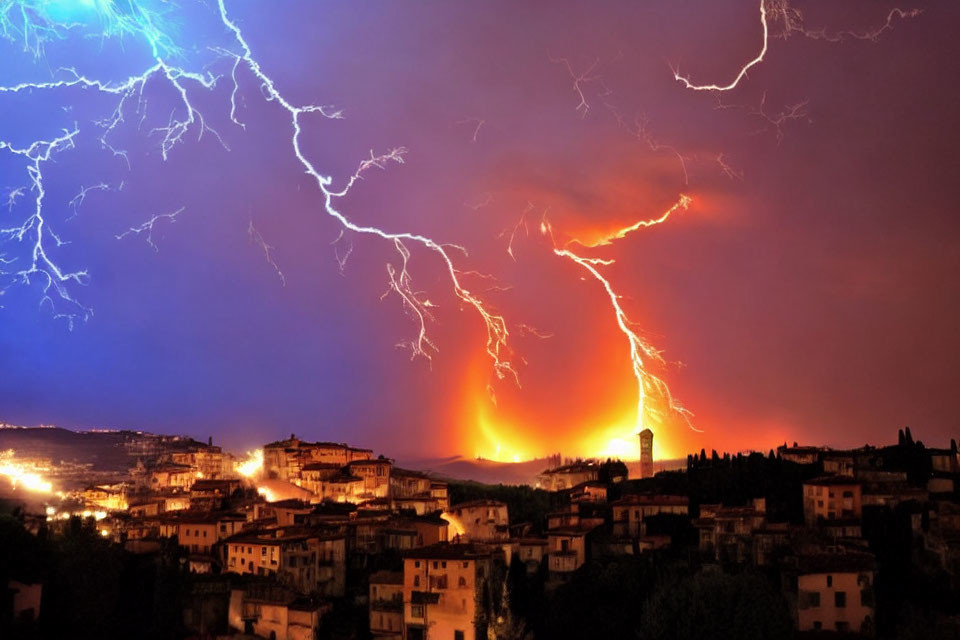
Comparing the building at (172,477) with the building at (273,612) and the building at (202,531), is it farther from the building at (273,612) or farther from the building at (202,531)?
the building at (273,612)

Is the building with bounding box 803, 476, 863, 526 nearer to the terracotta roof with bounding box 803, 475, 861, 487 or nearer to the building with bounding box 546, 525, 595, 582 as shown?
the terracotta roof with bounding box 803, 475, 861, 487

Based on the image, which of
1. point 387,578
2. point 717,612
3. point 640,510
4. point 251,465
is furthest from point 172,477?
point 717,612

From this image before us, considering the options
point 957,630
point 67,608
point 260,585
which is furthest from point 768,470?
point 67,608

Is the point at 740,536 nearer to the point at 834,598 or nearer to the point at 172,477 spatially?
the point at 834,598

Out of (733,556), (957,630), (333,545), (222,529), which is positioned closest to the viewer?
(957,630)

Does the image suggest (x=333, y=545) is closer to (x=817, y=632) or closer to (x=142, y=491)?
(x=817, y=632)

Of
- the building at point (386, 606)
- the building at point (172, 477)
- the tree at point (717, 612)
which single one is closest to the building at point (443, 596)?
the building at point (386, 606)
